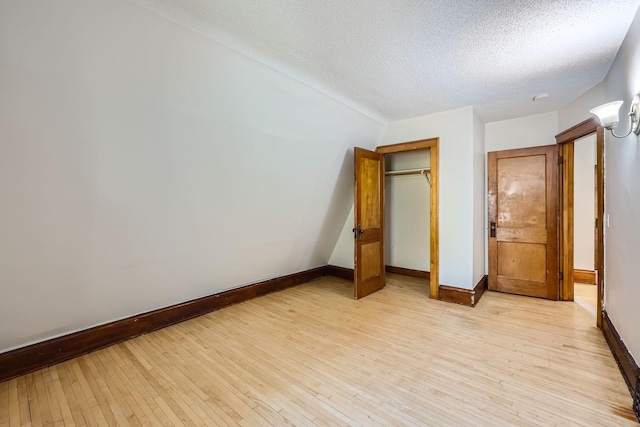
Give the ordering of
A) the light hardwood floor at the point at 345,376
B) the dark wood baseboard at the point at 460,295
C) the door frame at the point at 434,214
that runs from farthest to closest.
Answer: the door frame at the point at 434,214
the dark wood baseboard at the point at 460,295
the light hardwood floor at the point at 345,376

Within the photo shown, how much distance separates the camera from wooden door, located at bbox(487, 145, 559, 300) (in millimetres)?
3691

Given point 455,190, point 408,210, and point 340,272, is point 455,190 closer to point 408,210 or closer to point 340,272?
point 408,210

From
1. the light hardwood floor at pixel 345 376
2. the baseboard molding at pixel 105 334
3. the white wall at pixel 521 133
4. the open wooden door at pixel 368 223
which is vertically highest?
the white wall at pixel 521 133

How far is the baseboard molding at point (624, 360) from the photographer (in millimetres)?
1722

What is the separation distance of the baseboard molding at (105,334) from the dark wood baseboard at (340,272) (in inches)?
65.9

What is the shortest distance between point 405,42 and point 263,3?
1.05 meters

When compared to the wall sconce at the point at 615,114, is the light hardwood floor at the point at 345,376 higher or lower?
lower

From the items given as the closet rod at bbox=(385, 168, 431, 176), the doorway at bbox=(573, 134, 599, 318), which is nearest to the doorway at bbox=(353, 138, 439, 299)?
the closet rod at bbox=(385, 168, 431, 176)

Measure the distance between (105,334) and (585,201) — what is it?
644cm

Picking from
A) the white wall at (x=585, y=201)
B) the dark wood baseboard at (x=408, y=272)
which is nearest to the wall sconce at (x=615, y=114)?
the white wall at (x=585, y=201)

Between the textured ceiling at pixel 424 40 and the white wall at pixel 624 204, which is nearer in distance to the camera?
the textured ceiling at pixel 424 40

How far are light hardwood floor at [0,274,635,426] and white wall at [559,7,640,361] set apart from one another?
0.44 metres

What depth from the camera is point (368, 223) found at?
395 cm

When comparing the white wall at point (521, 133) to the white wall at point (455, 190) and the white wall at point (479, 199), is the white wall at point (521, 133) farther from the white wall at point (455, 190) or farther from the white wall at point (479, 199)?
the white wall at point (455, 190)
